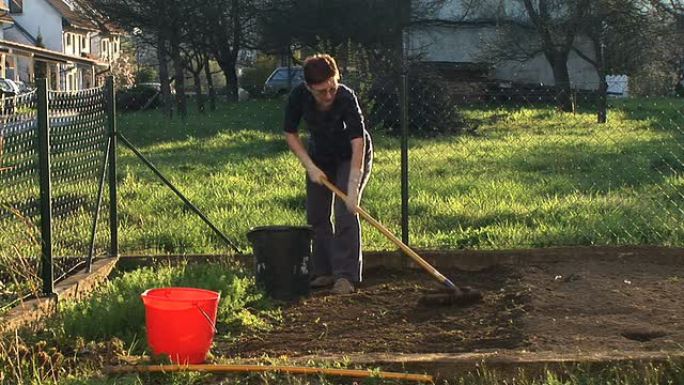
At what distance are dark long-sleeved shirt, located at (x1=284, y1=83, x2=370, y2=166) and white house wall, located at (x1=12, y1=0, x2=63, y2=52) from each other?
6091cm

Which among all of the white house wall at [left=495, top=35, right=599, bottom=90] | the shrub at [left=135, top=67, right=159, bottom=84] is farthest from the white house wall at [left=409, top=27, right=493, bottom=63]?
the shrub at [left=135, top=67, right=159, bottom=84]

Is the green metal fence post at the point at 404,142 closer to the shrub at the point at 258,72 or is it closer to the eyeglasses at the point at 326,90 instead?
the eyeglasses at the point at 326,90

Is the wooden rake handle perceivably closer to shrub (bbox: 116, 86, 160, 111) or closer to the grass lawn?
the grass lawn

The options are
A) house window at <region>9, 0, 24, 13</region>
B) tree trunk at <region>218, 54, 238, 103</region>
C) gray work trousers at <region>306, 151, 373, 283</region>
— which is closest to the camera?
gray work trousers at <region>306, 151, 373, 283</region>

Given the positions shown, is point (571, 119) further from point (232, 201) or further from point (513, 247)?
point (513, 247)

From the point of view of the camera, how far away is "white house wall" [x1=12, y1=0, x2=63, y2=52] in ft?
208

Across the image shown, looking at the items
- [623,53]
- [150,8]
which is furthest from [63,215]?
[623,53]

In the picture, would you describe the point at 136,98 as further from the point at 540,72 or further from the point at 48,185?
the point at 48,185

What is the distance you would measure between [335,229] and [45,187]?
1.90 meters

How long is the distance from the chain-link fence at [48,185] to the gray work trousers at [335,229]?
60.2 inches

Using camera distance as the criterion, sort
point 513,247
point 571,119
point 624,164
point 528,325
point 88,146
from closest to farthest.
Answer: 1. point 528,325
2. point 88,146
3. point 513,247
4. point 624,164
5. point 571,119

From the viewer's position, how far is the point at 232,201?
9625mm

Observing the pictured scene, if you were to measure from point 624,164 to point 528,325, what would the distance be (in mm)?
8338

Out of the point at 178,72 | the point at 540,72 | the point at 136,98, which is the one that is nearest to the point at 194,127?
the point at 178,72
